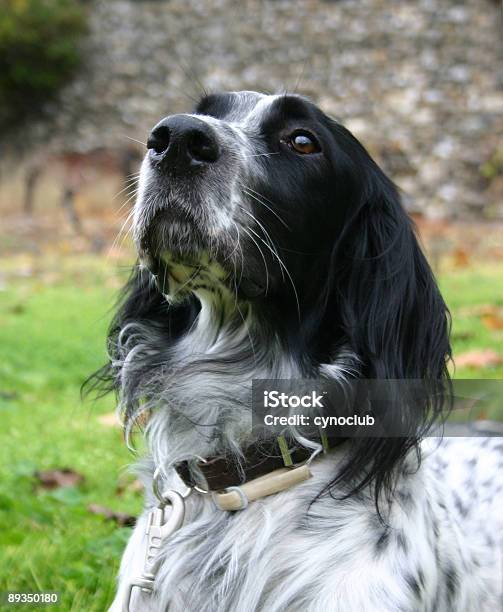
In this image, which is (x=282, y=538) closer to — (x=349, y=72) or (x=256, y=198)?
(x=256, y=198)

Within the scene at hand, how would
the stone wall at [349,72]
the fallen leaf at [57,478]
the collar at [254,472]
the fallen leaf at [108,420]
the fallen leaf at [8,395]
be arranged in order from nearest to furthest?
the collar at [254,472], the fallen leaf at [57,478], the fallen leaf at [108,420], the fallen leaf at [8,395], the stone wall at [349,72]

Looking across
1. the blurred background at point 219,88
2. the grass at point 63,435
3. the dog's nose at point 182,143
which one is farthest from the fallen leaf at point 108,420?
the blurred background at point 219,88

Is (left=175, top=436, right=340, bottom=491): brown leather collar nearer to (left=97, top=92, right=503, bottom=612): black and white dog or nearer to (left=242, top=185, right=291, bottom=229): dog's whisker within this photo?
(left=97, top=92, right=503, bottom=612): black and white dog

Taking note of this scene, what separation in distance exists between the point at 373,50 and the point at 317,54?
90 cm

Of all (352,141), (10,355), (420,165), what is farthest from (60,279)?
(352,141)

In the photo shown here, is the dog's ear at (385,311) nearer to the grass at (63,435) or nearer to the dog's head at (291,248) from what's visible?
the dog's head at (291,248)

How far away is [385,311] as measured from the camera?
2305 mm

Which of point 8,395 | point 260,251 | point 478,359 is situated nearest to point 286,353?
point 260,251

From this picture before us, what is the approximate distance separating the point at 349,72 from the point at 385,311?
11.5m

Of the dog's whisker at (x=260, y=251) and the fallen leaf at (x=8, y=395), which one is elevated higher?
the fallen leaf at (x=8, y=395)

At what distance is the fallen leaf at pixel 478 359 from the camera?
202 inches

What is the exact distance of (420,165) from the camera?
12703 mm

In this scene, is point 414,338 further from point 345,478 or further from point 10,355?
point 10,355

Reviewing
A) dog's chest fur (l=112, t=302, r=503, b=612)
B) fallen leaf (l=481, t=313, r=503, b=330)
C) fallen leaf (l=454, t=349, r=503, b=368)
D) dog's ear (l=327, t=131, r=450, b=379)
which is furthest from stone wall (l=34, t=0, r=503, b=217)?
dog's chest fur (l=112, t=302, r=503, b=612)
